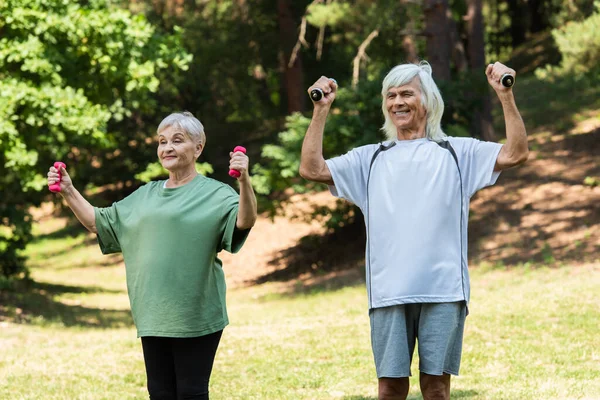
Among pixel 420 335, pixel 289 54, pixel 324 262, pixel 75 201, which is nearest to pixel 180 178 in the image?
A: pixel 75 201

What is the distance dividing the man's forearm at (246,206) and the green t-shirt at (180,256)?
0.09m

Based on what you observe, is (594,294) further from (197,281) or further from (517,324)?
(197,281)

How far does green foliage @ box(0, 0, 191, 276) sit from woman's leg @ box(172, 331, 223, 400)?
789 centimetres

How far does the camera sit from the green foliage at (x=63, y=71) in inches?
470

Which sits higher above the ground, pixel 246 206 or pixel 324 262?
pixel 246 206

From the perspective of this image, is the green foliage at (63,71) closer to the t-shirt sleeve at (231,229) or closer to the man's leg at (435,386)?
the t-shirt sleeve at (231,229)

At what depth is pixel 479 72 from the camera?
683 inches

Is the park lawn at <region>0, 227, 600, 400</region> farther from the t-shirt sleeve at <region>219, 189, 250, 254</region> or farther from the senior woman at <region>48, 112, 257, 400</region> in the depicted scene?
the t-shirt sleeve at <region>219, 189, 250, 254</region>

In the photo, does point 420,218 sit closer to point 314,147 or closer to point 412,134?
point 412,134

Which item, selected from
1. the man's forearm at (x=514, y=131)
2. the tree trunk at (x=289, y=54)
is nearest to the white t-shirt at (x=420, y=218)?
the man's forearm at (x=514, y=131)

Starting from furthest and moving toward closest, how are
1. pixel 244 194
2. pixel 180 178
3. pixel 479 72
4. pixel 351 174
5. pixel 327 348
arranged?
pixel 479 72, pixel 327 348, pixel 180 178, pixel 351 174, pixel 244 194

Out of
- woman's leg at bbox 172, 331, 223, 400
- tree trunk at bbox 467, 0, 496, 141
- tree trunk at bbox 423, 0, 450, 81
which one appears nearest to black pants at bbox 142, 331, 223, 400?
woman's leg at bbox 172, 331, 223, 400

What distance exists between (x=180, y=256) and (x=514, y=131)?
1.57 meters

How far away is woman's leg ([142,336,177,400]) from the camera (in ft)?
13.9
